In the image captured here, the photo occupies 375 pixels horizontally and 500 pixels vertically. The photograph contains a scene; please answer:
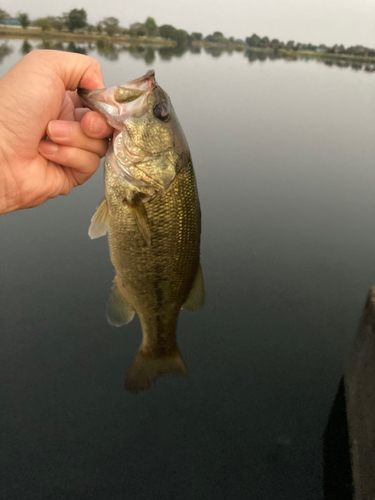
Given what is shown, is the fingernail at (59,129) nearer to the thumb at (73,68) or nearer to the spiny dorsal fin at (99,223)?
the thumb at (73,68)

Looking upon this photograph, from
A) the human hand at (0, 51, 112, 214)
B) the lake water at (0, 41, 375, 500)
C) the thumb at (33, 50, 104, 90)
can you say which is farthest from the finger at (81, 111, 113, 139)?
the lake water at (0, 41, 375, 500)

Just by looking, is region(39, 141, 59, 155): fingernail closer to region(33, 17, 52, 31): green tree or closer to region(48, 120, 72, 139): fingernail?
region(48, 120, 72, 139): fingernail

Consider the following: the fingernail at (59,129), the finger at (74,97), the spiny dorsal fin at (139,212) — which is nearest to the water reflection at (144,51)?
the finger at (74,97)

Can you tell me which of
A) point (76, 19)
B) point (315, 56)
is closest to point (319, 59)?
point (315, 56)

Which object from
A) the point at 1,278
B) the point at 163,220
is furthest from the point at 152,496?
the point at 1,278

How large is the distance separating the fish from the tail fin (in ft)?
1.23

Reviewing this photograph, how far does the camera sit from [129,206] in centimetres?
145

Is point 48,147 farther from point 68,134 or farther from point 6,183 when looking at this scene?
point 6,183

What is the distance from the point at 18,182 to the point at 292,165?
8095 mm

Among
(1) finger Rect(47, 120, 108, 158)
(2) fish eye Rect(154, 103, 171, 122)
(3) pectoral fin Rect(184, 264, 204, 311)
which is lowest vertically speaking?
(3) pectoral fin Rect(184, 264, 204, 311)

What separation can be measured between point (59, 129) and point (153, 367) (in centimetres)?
138

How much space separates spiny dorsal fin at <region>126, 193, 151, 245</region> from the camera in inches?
56.6

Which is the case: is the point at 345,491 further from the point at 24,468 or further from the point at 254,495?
the point at 24,468

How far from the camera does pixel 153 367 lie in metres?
1.94
